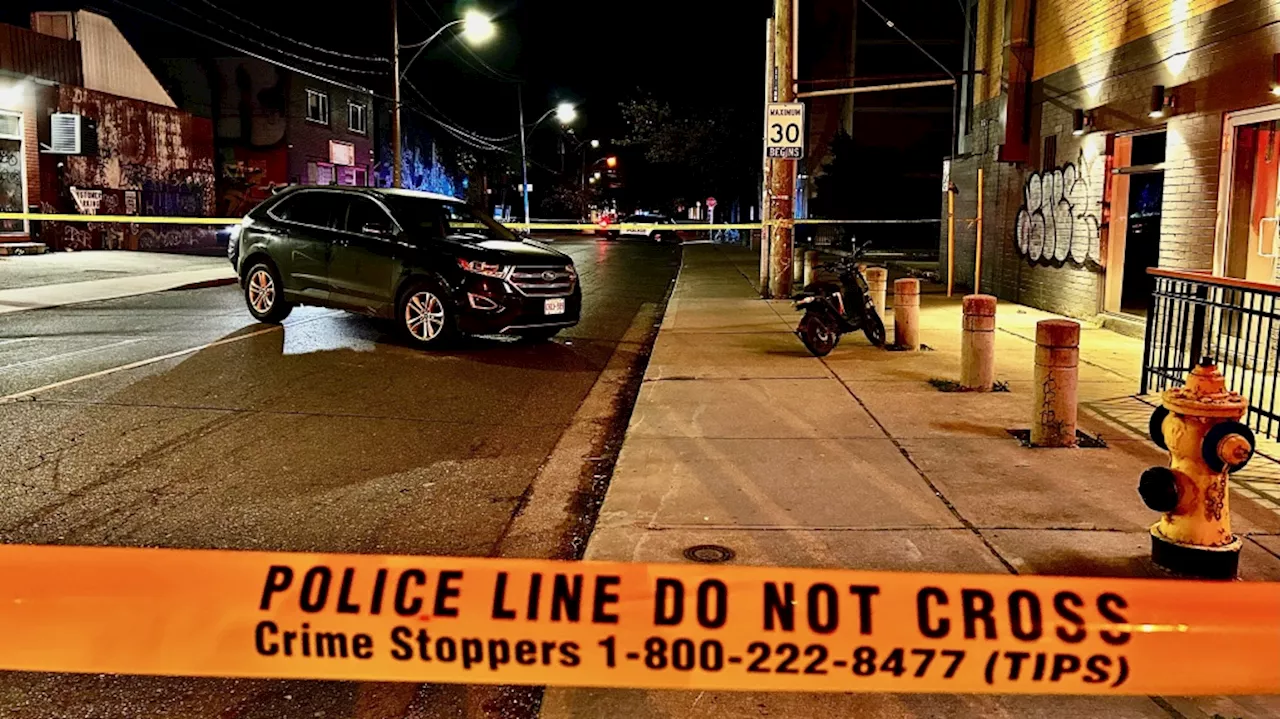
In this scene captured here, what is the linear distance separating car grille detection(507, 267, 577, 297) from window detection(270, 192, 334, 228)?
2.52 metres

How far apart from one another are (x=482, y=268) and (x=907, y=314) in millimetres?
4421

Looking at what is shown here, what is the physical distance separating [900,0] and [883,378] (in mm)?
41485

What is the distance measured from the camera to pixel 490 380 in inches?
374

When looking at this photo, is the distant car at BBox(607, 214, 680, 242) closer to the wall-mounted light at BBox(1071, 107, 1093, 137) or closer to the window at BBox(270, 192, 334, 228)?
the wall-mounted light at BBox(1071, 107, 1093, 137)

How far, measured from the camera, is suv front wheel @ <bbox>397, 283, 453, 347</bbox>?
10.9 m

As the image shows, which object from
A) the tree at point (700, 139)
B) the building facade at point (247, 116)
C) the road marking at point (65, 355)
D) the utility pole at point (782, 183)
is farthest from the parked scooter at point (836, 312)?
the tree at point (700, 139)

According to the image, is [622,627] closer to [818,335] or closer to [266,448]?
[266,448]

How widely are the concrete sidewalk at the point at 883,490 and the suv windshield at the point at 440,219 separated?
303cm

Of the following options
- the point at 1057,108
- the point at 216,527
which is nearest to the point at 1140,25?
the point at 1057,108

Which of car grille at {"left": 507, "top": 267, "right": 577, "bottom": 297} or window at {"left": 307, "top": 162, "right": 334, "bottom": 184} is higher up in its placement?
window at {"left": 307, "top": 162, "right": 334, "bottom": 184}

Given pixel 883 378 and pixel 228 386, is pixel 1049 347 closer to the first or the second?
pixel 883 378

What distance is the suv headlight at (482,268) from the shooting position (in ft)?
35.4

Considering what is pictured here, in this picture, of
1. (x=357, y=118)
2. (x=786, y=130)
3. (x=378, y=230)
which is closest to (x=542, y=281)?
(x=378, y=230)

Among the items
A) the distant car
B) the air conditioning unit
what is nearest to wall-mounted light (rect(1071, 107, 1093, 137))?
the air conditioning unit
